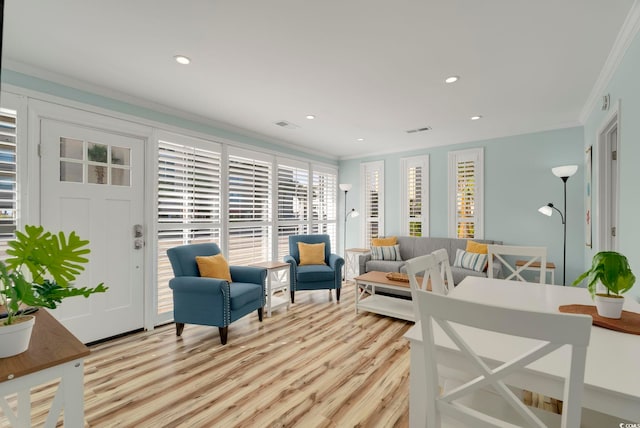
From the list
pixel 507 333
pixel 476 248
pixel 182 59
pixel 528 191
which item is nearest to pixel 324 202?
pixel 476 248

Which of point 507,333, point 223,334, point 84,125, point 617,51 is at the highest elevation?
point 617,51

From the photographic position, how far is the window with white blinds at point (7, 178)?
94.7 inches

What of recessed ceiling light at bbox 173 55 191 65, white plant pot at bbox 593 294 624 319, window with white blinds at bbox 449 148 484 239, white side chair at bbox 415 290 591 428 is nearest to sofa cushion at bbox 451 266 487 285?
window with white blinds at bbox 449 148 484 239

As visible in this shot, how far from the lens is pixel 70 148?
2809 millimetres

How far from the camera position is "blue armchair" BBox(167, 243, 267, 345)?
291 centimetres

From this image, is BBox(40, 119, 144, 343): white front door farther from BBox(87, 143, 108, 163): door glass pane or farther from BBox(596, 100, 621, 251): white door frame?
BBox(596, 100, 621, 251): white door frame

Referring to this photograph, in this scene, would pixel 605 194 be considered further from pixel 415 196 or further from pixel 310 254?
pixel 310 254

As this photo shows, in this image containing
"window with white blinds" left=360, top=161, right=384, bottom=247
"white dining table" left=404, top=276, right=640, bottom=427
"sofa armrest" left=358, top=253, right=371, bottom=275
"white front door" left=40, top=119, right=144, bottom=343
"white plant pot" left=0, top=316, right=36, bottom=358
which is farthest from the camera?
"window with white blinds" left=360, top=161, right=384, bottom=247

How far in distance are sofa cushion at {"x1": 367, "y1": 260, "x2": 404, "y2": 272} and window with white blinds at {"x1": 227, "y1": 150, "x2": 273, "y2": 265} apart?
163cm

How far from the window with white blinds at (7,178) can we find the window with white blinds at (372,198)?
484 cm

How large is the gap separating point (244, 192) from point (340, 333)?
7.71 ft

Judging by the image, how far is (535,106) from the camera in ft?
11.3

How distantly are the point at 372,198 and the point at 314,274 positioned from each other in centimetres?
227

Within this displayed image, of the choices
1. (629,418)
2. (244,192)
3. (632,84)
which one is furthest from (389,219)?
(629,418)
